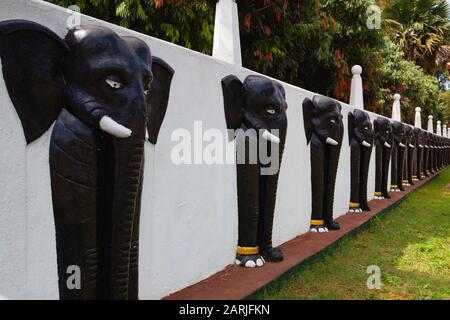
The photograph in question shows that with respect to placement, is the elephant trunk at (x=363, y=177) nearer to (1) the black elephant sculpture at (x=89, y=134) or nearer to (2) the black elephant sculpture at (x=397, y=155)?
(2) the black elephant sculpture at (x=397, y=155)

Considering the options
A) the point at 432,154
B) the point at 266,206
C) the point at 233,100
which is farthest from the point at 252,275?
the point at 432,154

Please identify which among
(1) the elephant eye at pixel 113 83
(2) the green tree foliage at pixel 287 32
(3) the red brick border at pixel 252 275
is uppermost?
(2) the green tree foliage at pixel 287 32

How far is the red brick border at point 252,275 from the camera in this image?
11.4 ft

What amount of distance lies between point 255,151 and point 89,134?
2026 millimetres

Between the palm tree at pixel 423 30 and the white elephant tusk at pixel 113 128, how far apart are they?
24.9 m

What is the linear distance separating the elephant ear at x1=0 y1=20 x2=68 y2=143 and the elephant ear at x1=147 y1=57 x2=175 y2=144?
68 cm

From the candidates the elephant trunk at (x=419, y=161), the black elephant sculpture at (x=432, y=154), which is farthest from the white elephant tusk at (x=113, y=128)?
the black elephant sculpture at (x=432, y=154)

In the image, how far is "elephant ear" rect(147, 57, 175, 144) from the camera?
2.99 m

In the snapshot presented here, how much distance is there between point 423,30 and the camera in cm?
2573

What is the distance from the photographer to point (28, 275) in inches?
91.4

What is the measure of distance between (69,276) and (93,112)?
821 mm
